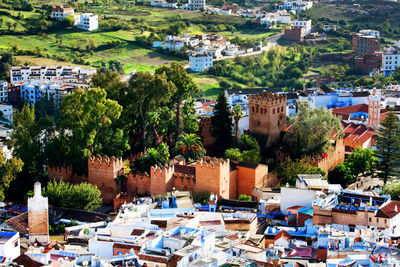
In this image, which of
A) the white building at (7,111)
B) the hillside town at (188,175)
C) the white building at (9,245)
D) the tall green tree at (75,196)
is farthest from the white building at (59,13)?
the white building at (9,245)

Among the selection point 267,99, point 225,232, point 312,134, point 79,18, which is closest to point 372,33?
point 79,18

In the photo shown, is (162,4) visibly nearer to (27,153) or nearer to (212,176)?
(27,153)

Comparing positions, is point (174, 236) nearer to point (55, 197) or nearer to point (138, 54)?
point (55, 197)

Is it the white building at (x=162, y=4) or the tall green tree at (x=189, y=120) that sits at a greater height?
the white building at (x=162, y=4)

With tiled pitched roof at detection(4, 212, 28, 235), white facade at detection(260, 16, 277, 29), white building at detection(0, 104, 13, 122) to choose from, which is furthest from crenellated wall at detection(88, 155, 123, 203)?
white facade at detection(260, 16, 277, 29)

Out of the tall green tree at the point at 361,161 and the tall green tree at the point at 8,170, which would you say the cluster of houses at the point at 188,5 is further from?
the tall green tree at the point at 8,170

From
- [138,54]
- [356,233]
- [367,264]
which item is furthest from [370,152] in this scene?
[138,54]
